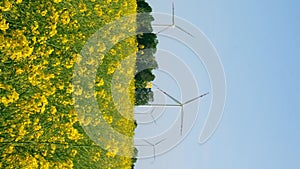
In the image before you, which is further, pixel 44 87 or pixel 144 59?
pixel 144 59

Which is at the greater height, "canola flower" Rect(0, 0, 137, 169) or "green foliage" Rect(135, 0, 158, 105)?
"green foliage" Rect(135, 0, 158, 105)

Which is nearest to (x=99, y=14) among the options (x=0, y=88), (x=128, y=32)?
(x=128, y=32)

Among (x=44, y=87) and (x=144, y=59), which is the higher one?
(x=144, y=59)

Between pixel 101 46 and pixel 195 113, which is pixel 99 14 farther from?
pixel 195 113

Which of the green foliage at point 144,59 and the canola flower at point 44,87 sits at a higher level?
the green foliage at point 144,59

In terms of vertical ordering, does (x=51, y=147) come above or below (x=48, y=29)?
below

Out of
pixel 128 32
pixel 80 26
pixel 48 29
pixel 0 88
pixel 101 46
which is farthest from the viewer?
pixel 128 32

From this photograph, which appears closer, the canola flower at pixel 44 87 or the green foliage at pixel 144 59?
the canola flower at pixel 44 87

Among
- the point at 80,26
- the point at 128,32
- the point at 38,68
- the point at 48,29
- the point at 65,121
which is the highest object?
the point at 128,32
